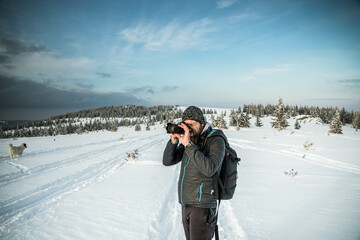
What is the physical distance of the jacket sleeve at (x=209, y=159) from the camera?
1.96 meters

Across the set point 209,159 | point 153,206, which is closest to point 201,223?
point 209,159

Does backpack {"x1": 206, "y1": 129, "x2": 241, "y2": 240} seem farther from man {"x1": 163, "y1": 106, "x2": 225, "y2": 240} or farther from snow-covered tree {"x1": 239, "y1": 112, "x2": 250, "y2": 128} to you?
snow-covered tree {"x1": 239, "y1": 112, "x2": 250, "y2": 128}

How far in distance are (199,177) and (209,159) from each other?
39 centimetres

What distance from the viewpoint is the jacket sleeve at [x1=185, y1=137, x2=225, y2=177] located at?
1.96 metres

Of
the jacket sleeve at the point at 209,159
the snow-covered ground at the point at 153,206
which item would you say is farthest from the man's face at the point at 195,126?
the snow-covered ground at the point at 153,206

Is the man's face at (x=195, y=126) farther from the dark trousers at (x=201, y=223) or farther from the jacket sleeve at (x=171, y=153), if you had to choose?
the dark trousers at (x=201, y=223)

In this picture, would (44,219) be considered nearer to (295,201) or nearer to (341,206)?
(295,201)

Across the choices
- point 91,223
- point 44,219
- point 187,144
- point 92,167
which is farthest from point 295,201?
point 92,167

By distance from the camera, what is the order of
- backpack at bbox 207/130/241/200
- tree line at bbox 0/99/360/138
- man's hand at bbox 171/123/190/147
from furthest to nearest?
tree line at bbox 0/99/360/138, backpack at bbox 207/130/241/200, man's hand at bbox 171/123/190/147

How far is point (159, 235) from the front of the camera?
3709mm

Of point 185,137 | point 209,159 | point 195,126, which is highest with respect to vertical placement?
point 195,126

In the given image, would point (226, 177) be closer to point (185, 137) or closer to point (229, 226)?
point (185, 137)

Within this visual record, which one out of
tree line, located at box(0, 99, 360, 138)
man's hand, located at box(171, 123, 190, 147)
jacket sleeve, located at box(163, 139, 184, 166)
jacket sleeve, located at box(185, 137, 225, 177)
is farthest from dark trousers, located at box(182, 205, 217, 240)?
tree line, located at box(0, 99, 360, 138)

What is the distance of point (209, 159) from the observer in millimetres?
1977
